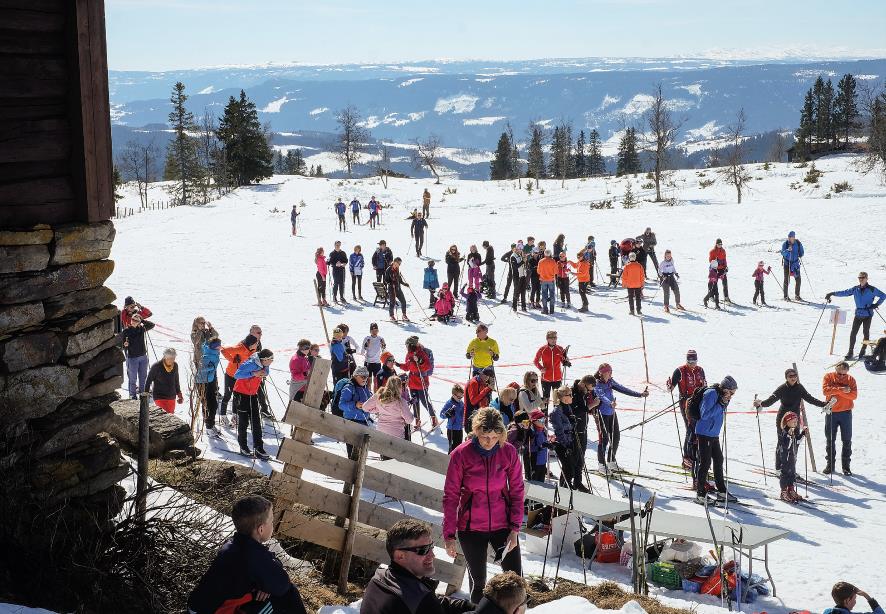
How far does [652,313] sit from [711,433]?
11.9 meters

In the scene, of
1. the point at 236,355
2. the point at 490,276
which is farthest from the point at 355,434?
the point at 490,276

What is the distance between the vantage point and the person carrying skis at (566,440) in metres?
10.7

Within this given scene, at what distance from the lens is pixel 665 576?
8.43 metres

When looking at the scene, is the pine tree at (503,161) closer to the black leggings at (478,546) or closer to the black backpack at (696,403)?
the black backpack at (696,403)

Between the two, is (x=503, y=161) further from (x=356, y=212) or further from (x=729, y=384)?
(x=729, y=384)

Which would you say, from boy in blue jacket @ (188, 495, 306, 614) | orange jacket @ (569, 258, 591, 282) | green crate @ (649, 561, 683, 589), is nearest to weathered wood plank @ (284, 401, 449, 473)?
boy in blue jacket @ (188, 495, 306, 614)

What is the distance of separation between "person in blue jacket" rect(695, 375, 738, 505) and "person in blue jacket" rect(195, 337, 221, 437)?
6.74 meters

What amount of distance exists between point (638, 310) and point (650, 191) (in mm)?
29116

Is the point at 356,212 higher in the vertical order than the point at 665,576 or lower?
higher

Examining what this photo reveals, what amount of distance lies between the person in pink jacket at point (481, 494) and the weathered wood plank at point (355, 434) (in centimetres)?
96

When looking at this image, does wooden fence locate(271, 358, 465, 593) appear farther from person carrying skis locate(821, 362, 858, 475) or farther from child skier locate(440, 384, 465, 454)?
person carrying skis locate(821, 362, 858, 475)

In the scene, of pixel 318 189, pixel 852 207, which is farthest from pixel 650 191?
pixel 318 189

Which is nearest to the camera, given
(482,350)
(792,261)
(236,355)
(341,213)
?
(236,355)

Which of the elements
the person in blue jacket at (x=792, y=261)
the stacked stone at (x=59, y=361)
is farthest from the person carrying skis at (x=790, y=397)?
the person in blue jacket at (x=792, y=261)
